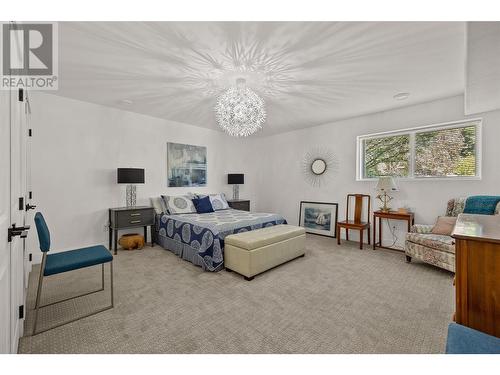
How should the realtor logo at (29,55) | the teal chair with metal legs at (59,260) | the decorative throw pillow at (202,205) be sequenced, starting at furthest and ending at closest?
the decorative throw pillow at (202,205) < the teal chair with metal legs at (59,260) < the realtor logo at (29,55)

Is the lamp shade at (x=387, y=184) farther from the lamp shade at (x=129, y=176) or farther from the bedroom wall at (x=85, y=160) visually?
the lamp shade at (x=129, y=176)

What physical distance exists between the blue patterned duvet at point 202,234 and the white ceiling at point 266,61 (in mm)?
1877

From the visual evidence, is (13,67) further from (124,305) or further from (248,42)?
(124,305)

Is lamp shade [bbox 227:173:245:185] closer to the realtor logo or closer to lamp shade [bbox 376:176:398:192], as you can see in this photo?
lamp shade [bbox 376:176:398:192]

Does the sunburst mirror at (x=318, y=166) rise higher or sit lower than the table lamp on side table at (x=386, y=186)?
higher

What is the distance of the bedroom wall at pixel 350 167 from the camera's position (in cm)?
313

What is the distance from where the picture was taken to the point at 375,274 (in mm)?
2848

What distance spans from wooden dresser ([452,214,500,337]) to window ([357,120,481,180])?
3053mm

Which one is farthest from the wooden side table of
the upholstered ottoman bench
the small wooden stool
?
the small wooden stool

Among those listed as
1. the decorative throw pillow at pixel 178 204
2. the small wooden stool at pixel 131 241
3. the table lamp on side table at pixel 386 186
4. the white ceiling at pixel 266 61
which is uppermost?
the white ceiling at pixel 266 61

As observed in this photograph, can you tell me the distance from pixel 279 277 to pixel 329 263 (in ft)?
3.00

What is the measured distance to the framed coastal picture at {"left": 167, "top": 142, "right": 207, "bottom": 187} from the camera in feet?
15.1

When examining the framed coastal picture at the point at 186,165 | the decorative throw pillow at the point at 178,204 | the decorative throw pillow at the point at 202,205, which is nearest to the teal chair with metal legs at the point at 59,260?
the decorative throw pillow at the point at 178,204
